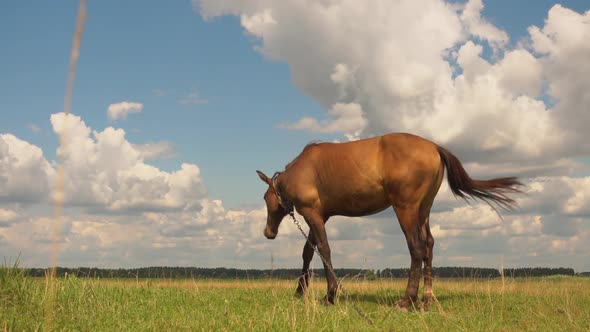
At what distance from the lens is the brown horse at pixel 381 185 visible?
375 inches

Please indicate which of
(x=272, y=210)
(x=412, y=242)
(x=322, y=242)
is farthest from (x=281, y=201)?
(x=412, y=242)

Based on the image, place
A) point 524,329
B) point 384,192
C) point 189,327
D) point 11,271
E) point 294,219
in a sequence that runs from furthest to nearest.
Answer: point 294,219
point 384,192
point 11,271
point 524,329
point 189,327

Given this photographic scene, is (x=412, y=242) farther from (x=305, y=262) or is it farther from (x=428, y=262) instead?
(x=305, y=262)

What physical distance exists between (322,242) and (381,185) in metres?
1.49

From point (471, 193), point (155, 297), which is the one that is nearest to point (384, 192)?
Result: point (471, 193)

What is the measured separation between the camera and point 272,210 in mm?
11828

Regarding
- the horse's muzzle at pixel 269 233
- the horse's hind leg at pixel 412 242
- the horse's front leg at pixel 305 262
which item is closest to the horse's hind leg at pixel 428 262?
the horse's hind leg at pixel 412 242

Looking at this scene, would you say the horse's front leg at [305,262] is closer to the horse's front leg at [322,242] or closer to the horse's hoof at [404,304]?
the horse's front leg at [322,242]

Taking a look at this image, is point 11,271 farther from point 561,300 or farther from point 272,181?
point 561,300

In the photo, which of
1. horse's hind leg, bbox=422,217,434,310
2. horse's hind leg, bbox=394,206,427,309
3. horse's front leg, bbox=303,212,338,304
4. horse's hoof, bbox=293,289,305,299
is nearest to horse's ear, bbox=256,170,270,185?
horse's front leg, bbox=303,212,338,304

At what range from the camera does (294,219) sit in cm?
1123

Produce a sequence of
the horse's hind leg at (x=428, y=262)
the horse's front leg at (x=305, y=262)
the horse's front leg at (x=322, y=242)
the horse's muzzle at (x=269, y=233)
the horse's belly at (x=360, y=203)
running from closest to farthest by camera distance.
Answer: the horse's belly at (x=360, y=203)
the horse's front leg at (x=322, y=242)
the horse's hind leg at (x=428, y=262)
the horse's front leg at (x=305, y=262)
the horse's muzzle at (x=269, y=233)

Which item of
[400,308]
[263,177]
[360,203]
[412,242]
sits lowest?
[400,308]

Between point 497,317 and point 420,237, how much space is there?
1770 mm
